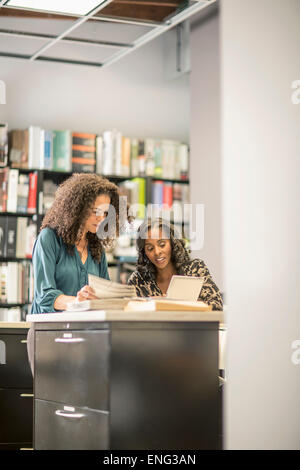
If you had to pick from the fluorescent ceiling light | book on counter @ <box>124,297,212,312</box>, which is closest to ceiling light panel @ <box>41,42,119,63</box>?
the fluorescent ceiling light

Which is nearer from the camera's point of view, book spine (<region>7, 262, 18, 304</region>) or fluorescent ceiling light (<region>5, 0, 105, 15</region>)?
fluorescent ceiling light (<region>5, 0, 105, 15</region>)

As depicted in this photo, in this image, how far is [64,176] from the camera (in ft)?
20.7

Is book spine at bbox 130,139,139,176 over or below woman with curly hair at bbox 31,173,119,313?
over

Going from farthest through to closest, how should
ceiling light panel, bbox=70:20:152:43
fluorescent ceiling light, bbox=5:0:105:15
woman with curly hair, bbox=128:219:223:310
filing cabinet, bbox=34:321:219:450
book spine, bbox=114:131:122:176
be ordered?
book spine, bbox=114:131:122:176
ceiling light panel, bbox=70:20:152:43
fluorescent ceiling light, bbox=5:0:105:15
woman with curly hair, bbox=128:219:223:310
filing cabinet, bbox=34:321:219:450

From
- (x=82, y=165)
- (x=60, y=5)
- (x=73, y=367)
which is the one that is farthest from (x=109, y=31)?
(x=73, y=367)

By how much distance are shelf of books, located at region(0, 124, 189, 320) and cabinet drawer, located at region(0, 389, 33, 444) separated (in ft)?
6.10

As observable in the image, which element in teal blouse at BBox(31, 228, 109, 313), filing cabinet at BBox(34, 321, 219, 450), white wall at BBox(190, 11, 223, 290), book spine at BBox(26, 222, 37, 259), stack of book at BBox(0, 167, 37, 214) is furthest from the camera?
white wall at BBox(190, 11, 223, 290)

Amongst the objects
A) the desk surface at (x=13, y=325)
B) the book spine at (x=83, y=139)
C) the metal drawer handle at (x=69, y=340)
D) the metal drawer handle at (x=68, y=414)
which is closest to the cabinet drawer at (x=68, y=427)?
the metal drawer handle at (x=68, y=414)

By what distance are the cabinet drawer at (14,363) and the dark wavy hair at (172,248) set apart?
791mm

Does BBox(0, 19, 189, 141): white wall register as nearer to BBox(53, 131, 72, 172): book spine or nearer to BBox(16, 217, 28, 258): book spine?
BBox(53, 131, 72, 172): book spine

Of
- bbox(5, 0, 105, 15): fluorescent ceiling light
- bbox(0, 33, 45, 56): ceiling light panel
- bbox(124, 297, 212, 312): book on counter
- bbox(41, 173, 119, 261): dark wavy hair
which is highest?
bbox(0, 33, 45, 56): ceiling light panel

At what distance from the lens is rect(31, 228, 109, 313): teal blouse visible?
3.19 meters

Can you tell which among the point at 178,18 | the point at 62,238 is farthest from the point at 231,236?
the point at 178,18

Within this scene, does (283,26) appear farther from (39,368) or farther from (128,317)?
(39,368)
